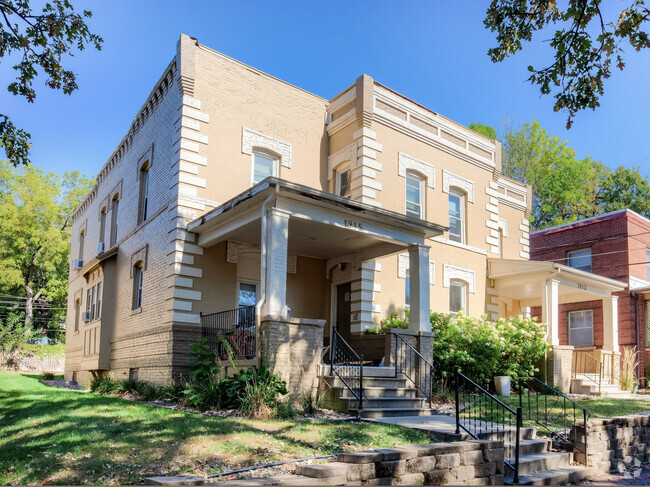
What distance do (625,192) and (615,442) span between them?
3304 centimetres

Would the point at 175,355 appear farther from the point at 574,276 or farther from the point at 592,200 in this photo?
the point at 592,200

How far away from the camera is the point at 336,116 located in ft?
61.8

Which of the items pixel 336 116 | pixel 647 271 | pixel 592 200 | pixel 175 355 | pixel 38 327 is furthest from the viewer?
pixel 38 327

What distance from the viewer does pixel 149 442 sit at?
7781 mm

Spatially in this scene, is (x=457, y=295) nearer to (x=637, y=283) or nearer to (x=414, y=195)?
(x=414, y=195)

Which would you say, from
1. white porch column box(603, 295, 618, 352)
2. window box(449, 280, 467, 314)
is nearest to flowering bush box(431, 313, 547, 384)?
window box(449, 280, 467, 314)

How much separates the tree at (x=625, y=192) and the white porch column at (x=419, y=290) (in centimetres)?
2964

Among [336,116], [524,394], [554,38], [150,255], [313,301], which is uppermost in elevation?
[336,116]

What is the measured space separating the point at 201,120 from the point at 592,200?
32.2m

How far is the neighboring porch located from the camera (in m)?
18.6

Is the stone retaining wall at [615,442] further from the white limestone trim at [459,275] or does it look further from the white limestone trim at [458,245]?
the white limestone trim at [458,245]

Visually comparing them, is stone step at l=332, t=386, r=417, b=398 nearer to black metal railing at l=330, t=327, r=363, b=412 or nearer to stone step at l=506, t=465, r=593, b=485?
black metal railing at l=330, t=327, r=363, b=412

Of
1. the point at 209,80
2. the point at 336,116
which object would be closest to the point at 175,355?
the point at 209,80

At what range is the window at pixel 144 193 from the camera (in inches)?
746
